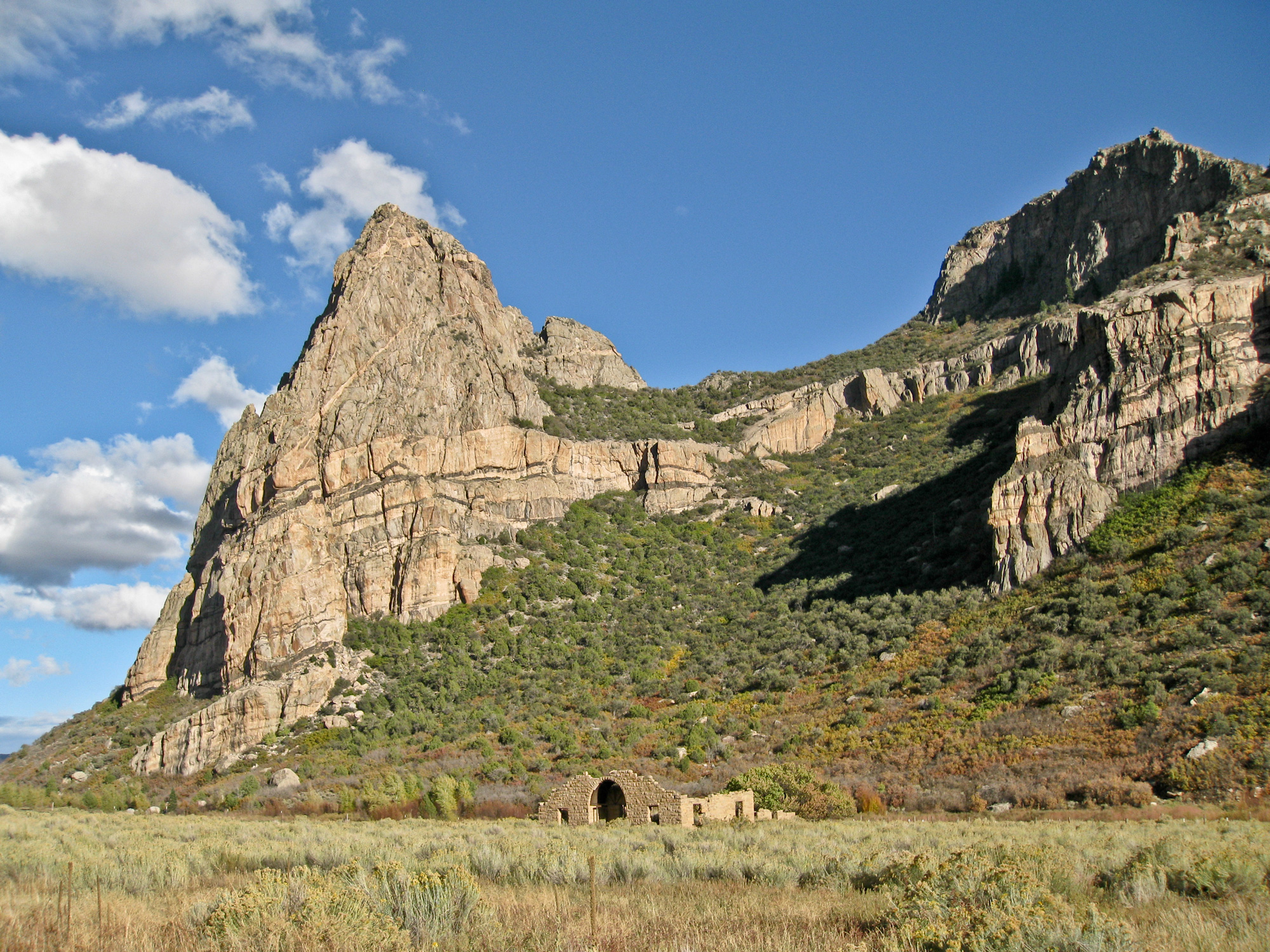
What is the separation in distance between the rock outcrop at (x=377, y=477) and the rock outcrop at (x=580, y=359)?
25.6 ft

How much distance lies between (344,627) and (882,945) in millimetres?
44435

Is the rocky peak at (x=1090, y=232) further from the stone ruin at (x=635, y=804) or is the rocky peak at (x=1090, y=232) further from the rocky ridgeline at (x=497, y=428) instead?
the stone ruin at (x=635, y=804)

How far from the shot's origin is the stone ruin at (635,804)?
72.3 feet

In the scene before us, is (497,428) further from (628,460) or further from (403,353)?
(628,460)

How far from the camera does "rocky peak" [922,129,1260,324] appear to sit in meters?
64.7

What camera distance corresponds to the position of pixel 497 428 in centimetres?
5806

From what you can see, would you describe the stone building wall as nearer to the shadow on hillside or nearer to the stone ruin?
the stone ruin

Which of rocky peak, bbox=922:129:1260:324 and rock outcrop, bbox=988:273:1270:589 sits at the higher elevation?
rocky peak, bbox=922:129:1260:324

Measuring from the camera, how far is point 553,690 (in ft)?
142

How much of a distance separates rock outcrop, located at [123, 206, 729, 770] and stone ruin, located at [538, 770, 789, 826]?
23.2 meters

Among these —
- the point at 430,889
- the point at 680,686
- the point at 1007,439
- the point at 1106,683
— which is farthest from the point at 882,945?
the point at 1007,439

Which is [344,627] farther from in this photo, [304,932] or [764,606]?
[304,932]

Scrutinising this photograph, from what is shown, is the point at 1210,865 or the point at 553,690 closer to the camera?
the point at 1210,865

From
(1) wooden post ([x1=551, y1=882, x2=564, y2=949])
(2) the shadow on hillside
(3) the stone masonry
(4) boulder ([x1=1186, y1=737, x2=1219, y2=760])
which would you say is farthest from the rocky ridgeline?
(1) wooden post ([x1=551, y1=882, x2=564, y2=949])
